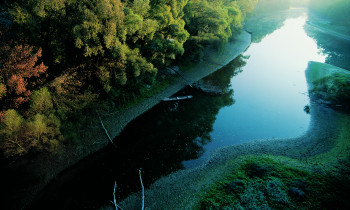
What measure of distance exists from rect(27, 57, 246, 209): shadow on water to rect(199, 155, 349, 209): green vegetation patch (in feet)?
16.8

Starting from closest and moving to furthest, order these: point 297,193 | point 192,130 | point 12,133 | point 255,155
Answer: point 12,133, point 297,193, point 255,155, point 192,130

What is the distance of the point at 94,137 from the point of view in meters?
22.4

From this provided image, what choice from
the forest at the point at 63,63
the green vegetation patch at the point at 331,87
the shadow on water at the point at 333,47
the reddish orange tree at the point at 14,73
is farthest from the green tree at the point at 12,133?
the shadow on water at the point at 333,47

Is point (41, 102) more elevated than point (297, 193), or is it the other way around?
point (41, 102)

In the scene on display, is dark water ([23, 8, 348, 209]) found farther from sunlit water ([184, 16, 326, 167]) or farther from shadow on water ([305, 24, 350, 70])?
shadow on water ([305, 24, 350, 70])

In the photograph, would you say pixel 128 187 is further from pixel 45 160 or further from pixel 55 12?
pixel 55 12

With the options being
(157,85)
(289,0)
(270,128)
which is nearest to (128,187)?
(157,85)

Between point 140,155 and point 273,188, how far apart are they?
1425 cm

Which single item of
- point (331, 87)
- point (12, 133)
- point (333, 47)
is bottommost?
point (333, 47)

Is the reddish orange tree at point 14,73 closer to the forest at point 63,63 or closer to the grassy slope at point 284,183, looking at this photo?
the forest at point 63,63

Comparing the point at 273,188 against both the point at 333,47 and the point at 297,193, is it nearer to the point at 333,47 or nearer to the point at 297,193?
the point at 297,193

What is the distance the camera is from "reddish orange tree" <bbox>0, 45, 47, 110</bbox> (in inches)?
601

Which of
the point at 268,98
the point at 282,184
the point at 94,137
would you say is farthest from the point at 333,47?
the point at 94,137

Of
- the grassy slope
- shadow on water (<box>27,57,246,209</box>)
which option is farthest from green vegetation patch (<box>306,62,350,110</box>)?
shadow on water (<box>27,57,246,209</box>)
